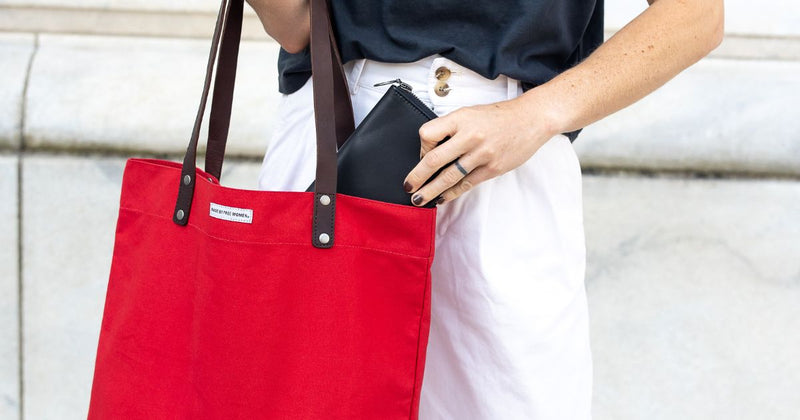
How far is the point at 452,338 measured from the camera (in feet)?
3.42

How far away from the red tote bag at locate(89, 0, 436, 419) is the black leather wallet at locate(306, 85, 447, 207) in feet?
0.13

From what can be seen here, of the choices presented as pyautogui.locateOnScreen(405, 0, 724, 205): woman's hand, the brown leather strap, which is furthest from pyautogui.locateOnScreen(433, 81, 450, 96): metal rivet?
the brown leather strap

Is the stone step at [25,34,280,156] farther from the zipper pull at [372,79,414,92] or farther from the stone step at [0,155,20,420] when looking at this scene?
the zipper pull at [372,79,414,92]

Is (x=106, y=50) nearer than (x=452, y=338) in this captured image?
No

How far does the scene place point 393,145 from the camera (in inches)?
35.8

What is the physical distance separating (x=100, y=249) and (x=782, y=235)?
1.96 m

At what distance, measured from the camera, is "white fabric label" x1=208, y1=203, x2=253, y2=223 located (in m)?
0.92

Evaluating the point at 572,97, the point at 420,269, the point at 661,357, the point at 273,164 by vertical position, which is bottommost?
the point at 661,357

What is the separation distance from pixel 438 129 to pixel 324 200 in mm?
163

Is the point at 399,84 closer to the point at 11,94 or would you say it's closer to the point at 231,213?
the point at 231,213

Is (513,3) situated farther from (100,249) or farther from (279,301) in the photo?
(100,249)

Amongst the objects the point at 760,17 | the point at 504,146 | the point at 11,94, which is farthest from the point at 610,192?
the point at 11,94

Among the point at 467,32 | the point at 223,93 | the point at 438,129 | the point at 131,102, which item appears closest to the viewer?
the point at 438,129

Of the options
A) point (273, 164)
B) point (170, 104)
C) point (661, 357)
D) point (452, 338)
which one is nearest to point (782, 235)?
point (661, 357)
